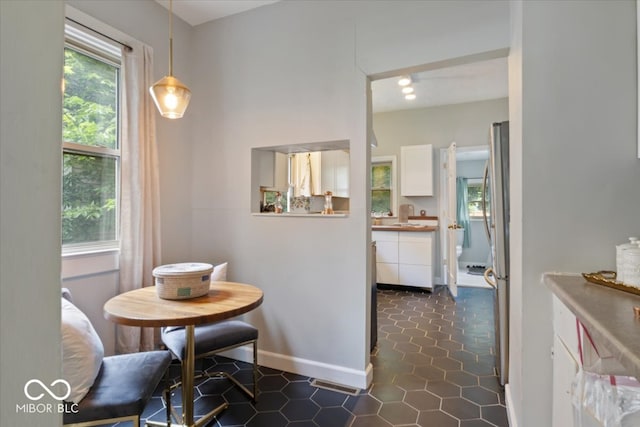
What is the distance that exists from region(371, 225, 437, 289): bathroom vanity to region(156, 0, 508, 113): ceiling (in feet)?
6.31

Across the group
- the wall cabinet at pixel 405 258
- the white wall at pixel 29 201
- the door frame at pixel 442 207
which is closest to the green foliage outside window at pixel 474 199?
the door frame at pixel 442 207

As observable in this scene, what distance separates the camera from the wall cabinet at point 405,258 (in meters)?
4.58

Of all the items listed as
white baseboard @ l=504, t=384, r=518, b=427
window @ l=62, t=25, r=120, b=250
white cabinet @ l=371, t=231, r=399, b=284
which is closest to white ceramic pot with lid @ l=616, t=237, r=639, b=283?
white baseboard @ l=504, t=384, r=518, b=427

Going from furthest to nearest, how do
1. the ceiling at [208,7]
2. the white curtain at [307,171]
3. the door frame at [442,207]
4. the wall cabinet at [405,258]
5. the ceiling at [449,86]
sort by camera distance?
A: the door frame at [442,207]
the wall cabinet at [405,258]
the ceiling at [449,86]
the white curtain at [307,171]
the ceiling at [208,7]

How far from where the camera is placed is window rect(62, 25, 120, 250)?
214 cm

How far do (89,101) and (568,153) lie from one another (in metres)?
2.89

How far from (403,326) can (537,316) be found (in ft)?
6.76

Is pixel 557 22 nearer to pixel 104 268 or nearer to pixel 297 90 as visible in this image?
pixel 297 90

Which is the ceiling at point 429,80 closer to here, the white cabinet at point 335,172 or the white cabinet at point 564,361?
the white cabinet at point 335,172

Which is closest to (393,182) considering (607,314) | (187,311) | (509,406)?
(509,406)

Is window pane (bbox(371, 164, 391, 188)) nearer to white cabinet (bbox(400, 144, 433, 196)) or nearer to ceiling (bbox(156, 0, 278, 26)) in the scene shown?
white cabinet (bbox(400, 144, 433, 196))

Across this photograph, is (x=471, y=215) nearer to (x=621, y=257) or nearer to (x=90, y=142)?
(x=621, y=257)

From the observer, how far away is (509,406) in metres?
1.89

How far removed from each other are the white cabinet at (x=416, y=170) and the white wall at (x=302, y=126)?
3.13 meters
